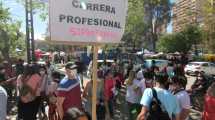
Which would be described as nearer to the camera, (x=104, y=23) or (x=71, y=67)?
(x=104, y=23)

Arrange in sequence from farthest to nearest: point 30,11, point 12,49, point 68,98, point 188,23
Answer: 1. point 188,23
2. point 12,49
3. point 30,11
4. point 68,98

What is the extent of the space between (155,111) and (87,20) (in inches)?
62.2

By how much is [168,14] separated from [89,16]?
8072 centimetres

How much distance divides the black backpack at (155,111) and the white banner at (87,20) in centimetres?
93

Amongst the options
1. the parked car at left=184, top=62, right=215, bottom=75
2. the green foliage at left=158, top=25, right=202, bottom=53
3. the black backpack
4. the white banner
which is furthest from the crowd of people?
the green foliage at left=158, top=25, right=202, bottom=53

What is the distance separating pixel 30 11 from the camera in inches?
1088

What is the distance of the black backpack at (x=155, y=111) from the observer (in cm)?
659

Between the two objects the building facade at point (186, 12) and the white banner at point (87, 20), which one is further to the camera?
the building facade at point (186, 12)

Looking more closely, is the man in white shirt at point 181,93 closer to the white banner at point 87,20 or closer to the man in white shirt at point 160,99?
the man in white shirt at point 160,99

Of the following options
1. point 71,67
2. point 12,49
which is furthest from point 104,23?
point 12,49

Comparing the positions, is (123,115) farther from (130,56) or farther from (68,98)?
(130,56)

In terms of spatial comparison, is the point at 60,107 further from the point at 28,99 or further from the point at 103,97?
the point at 103,97

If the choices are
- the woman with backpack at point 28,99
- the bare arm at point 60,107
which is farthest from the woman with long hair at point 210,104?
the woman with backpack at point 28,99

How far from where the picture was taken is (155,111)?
6.61m
